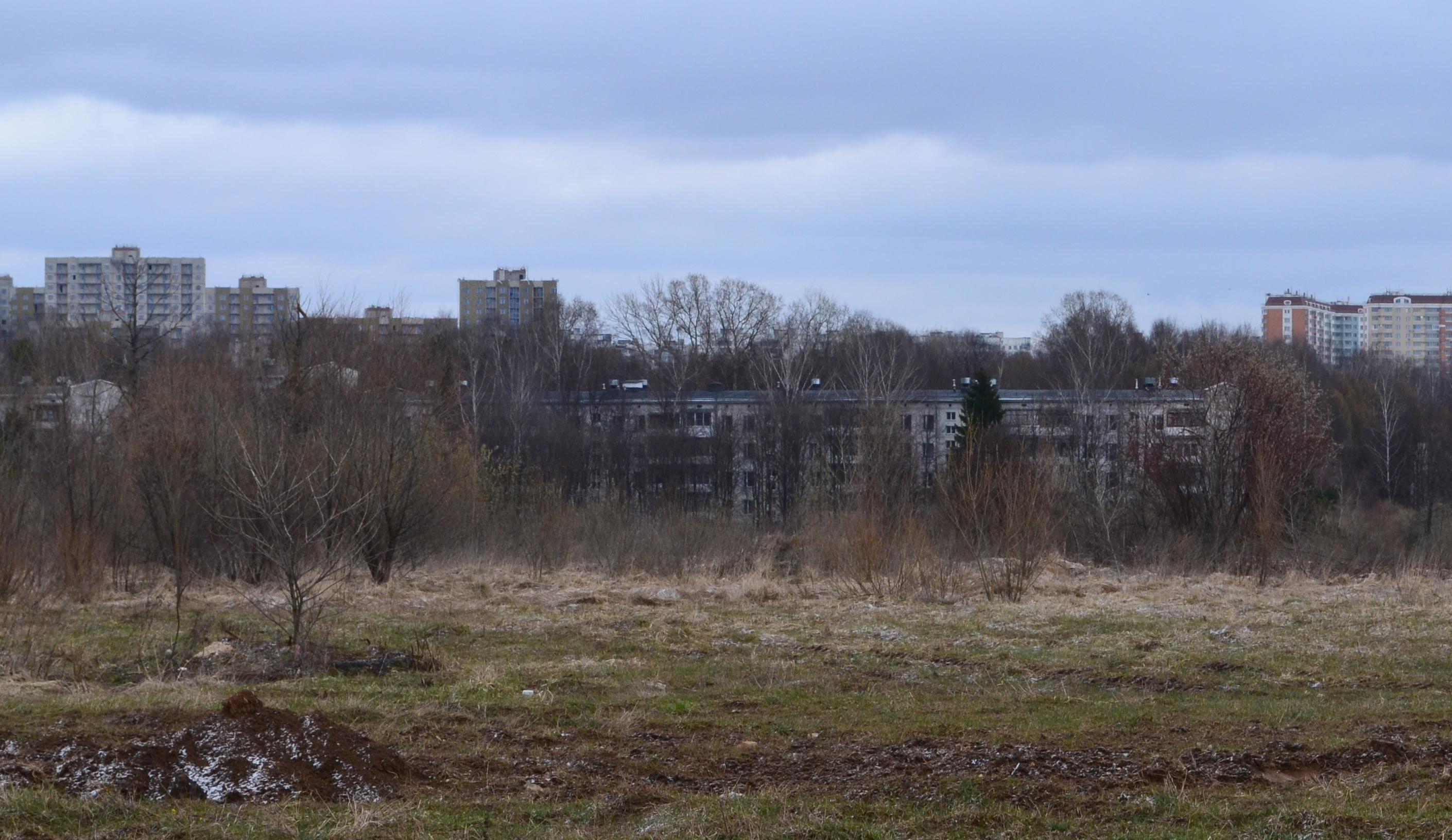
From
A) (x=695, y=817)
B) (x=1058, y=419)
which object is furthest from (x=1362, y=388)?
(x=695, y=817)

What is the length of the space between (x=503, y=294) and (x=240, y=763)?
3827 inches

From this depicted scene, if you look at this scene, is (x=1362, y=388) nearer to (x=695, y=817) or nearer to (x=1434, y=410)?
(x=1434, y=410)

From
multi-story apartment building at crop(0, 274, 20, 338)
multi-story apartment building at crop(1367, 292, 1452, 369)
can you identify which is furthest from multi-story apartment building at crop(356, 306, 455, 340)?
multi-story apartment building at crop(1367, 292, 1452, 369)

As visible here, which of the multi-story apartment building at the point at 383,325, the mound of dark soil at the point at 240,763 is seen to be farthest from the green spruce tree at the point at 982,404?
the mound of dark soil at the point at 240,763

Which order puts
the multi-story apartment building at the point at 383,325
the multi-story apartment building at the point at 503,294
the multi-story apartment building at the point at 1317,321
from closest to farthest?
the multi-story apartment building at the point at 383,325 < the multi-story apartment building at the point at 503,294 < the multi-story apartment building at the point at 1317,321

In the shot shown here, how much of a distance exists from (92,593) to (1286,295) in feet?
453

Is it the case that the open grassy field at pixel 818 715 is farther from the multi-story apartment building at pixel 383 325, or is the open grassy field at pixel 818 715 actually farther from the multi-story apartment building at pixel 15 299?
the multi-story apartment building at pixel 15 299

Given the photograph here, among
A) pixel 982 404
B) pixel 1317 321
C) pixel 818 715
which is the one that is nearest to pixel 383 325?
pixel 982 404

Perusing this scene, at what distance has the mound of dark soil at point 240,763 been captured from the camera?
6.79 meters

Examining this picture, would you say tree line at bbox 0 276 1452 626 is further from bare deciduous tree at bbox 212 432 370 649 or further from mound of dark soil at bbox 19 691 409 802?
mound of dark soil at bbox 19 691 409 802

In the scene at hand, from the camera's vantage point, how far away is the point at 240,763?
7.09 meters

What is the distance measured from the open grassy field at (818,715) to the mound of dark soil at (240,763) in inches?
7.5

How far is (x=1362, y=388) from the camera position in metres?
66.2

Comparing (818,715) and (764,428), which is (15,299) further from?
(818,715)
